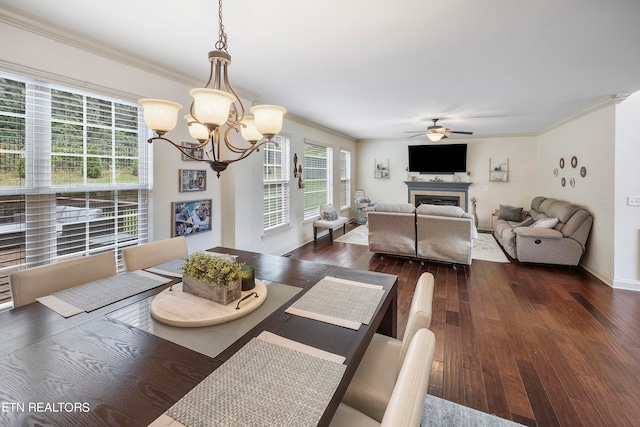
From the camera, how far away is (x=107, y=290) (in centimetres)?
162

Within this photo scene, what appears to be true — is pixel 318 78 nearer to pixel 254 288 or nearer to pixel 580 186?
pixel 254 288

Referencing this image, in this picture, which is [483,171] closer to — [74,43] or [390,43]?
[390,43]

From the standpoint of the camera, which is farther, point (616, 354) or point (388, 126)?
point (388, 126)

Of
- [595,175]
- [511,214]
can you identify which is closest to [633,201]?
[595,175]

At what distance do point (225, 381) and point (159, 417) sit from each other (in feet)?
0.64

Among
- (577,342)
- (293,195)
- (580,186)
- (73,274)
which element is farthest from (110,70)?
(580,186)

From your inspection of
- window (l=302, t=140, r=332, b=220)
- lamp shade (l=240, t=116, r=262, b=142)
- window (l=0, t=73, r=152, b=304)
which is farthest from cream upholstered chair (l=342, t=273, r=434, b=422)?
window (l=302, t=140, r=332, b=220)

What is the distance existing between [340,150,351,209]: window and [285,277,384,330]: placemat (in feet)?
20.5

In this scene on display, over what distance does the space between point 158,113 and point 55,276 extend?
3.81 feet

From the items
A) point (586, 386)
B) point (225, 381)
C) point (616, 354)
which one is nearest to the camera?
point (225, 381)

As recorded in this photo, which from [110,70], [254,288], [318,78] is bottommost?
[254,288]

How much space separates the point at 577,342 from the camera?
2500mm

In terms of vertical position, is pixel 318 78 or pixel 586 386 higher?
pixel 318 78

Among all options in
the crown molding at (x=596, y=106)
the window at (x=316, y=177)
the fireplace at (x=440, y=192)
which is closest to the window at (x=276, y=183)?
the window at (x=316, y=177)
